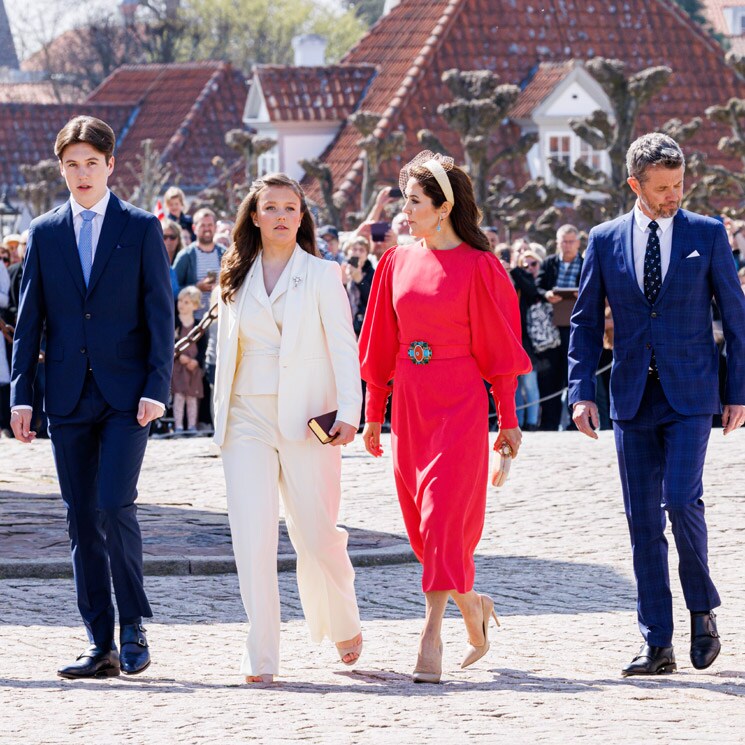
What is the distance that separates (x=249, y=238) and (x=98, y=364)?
2.54 ft

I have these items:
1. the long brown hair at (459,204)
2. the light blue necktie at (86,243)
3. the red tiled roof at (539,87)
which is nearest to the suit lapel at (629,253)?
the long brown hair at (459,204)

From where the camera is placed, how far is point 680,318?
24.8ft

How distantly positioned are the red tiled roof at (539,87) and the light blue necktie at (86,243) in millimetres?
33393

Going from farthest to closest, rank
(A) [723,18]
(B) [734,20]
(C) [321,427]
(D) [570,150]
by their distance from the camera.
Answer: (B) [734,20] < (A) [723,18] < (D) [570,150] < (C) [321,427]

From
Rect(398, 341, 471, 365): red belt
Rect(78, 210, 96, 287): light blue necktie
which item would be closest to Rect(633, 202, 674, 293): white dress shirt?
Rect(398, 341, 471, 365): red belt

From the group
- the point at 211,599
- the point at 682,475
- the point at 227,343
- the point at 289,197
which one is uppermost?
the point at 289,197

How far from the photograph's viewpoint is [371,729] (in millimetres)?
6391

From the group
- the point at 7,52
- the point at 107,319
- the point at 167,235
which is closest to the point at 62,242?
the point at 107,319

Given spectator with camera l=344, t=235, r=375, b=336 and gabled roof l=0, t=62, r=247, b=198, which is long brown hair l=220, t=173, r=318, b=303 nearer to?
spectator with camera l=344, t=235, r=375, b=336

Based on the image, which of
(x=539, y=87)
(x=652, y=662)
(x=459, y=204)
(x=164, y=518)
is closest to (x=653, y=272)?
(x=459, y=204)

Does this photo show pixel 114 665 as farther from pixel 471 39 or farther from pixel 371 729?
pixel 471 39

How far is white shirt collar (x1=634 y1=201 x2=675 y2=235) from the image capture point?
25.1 feet

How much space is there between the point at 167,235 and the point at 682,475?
1096 cm

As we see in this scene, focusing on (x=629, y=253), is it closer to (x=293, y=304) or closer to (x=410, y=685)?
(x=293, y=304)
